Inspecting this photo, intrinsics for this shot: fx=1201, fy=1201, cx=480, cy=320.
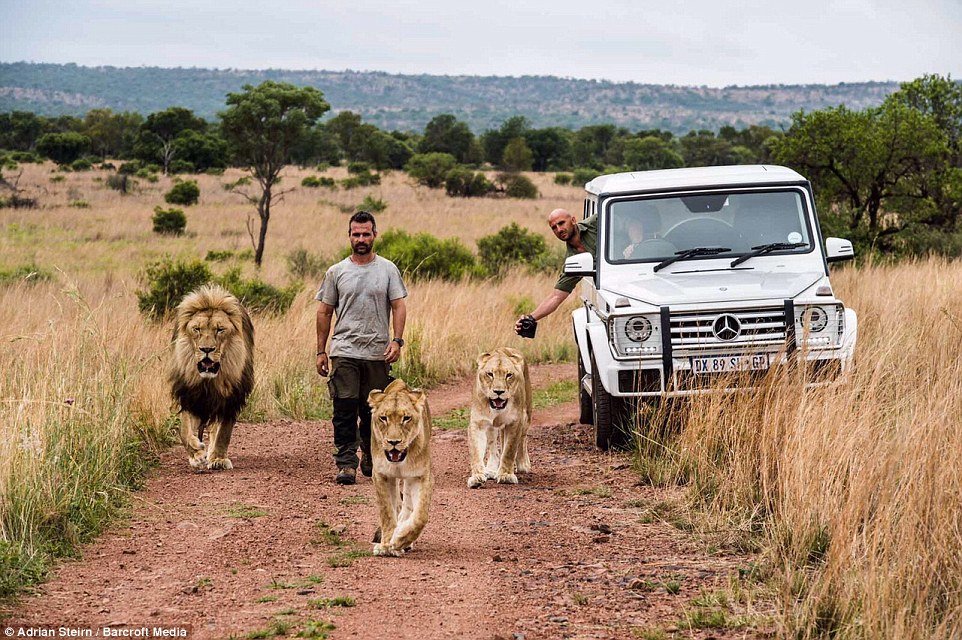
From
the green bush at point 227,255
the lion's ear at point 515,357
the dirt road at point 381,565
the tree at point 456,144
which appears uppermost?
the tree at point 456,144

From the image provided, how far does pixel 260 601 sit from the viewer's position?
538 cm

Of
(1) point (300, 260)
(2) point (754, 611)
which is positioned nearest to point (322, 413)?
(2) point (754, 611)

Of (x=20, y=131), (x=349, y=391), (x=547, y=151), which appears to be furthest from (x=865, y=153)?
(x=20, y=131)

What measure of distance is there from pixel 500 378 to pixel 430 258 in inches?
520

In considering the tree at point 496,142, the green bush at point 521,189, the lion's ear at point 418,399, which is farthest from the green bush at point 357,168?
the lion's ear at point 418,399

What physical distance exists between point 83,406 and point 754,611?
4.82 m

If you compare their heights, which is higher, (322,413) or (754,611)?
(754,611)

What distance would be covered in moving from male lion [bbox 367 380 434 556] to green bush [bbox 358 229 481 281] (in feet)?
43.6

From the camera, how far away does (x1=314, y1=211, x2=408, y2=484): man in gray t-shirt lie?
27.7ft

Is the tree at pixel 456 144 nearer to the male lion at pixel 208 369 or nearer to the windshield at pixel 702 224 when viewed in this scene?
the windshield at pixel 702 224

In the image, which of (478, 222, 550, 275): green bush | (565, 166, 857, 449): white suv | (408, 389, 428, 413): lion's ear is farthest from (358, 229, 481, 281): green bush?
(408, 389, 428, 413): lion's ear

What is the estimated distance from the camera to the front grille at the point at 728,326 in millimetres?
8383

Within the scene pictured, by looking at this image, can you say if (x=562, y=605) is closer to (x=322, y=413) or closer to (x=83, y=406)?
(x=83, y=406)

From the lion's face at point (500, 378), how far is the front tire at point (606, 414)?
36.3 inches
